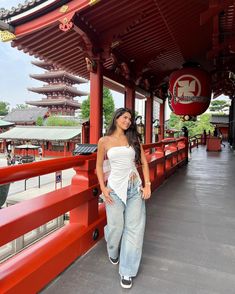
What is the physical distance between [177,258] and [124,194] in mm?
912

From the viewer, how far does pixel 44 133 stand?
31281mm

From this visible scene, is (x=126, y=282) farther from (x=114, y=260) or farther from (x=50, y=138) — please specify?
(x=50, y=138)

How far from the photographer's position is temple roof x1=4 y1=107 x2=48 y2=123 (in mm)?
41812

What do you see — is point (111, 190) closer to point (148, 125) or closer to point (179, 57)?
point (179, 57)

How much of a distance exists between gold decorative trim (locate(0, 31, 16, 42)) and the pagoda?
122 ft

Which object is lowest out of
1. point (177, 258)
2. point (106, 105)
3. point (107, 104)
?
point (177, 258)

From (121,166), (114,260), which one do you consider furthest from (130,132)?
(114,260)

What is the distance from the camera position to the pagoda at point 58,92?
41.2m

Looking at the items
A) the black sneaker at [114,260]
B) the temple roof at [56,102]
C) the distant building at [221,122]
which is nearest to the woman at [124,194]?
the black sneaker at [114,260]

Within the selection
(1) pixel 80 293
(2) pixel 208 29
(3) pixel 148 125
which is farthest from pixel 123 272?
(3) pixel 148 125

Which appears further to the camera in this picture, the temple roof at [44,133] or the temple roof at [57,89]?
the temple roof at [57,89]

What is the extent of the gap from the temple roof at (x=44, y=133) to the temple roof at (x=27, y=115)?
7.97m

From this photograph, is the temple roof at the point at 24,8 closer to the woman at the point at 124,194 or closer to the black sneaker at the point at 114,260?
the woman at the point at 124,194

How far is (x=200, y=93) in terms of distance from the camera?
5781 mm
